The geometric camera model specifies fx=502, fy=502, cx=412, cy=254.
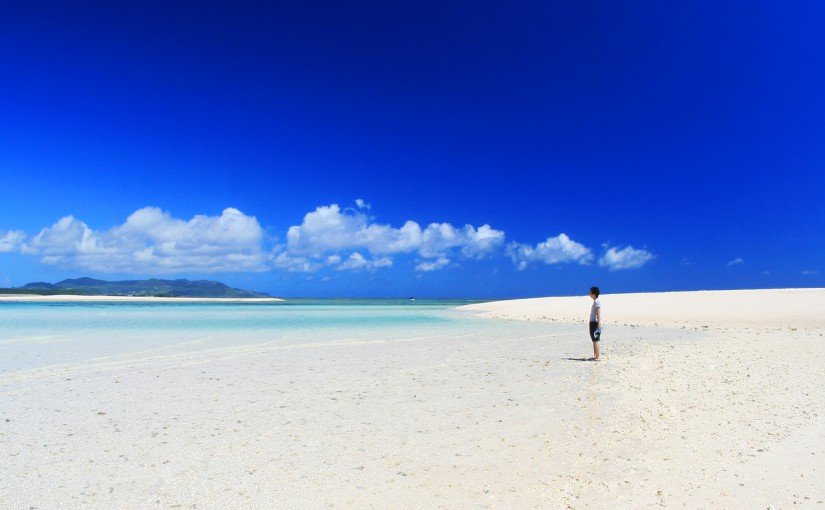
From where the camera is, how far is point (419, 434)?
7828 mm

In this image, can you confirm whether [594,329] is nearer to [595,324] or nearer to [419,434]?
[595,324]

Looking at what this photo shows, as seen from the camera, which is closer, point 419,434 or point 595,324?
point 419,434

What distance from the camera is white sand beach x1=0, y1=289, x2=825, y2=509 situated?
5598mm

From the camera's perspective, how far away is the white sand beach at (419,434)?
5.60m

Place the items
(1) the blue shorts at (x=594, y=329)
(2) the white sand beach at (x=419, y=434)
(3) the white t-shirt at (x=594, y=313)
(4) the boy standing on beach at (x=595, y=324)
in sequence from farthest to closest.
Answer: (3) the white t-shirt at (x=594, y=313) < (1) the blue shorts at (x=594, y=329) < (4) the boy standing on beach at (x=595, y=324) < (2) the white sand beach at (x=419, y=434)

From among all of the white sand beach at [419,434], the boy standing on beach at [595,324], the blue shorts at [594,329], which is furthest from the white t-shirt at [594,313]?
the white sand beach at [419,434]

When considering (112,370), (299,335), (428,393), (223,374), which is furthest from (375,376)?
(299,335)

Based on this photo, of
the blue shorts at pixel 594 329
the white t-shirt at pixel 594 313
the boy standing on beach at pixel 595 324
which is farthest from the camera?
the white t-shirt at pixel 594 313

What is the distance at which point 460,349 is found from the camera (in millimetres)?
19031

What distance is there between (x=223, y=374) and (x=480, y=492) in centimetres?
984

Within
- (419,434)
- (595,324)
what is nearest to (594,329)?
(595,324)

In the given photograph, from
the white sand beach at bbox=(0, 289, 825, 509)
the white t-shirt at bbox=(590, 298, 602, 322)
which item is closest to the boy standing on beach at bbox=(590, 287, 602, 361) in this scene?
the white t-shirt at bbox=(590, 298, 602, 322)

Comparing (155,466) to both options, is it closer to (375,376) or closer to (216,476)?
(216,476)

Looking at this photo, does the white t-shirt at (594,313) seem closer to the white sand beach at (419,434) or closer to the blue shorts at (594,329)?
the blue shorts at (594,329)
